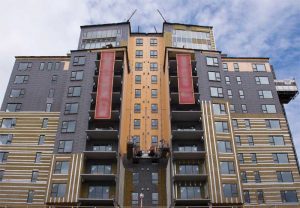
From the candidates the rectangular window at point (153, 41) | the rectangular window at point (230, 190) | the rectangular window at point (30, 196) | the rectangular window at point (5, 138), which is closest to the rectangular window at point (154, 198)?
the rectangular window at point (230, 190)

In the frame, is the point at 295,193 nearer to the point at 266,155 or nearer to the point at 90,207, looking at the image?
the point at 266,155

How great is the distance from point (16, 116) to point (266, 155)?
157 feet

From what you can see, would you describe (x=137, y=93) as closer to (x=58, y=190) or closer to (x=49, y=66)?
(x=49, y=66)

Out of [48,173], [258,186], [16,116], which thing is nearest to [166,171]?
[258,186]

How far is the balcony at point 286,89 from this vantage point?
71.4 m

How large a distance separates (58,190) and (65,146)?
7759mm

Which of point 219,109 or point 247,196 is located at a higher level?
point 219,109

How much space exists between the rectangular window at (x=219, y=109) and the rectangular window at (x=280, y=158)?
1261 cm

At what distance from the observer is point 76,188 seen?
52.3 m

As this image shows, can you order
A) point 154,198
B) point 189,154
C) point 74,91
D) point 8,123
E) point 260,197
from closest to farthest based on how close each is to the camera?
1. point 189,154
2. point 260,197
3. point 154,198
4. point 8,123
5. point 74,91

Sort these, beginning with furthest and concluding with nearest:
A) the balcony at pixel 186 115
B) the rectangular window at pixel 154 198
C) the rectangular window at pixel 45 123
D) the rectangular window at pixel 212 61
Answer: the rectangular window at pixel 212 61 < the rectangular window at pixel 45 123 < the balcony at pixel 186 115 < the rectangular window at pixel 154 198

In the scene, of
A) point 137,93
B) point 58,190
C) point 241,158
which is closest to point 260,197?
point 241,158

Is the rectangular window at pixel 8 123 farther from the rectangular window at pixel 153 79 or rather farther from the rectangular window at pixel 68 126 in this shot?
the rectangular window at pixel 153 79

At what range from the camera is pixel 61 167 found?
54719 mm
